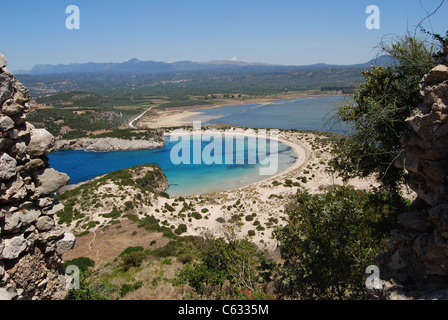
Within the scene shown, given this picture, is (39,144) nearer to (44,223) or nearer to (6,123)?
(6,123)

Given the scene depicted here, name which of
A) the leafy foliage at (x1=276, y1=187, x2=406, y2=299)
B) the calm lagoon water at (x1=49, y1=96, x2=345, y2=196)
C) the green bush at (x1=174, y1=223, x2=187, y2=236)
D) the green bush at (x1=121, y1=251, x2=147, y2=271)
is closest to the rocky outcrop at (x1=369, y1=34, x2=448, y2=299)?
the leafy foliage at (x1=276, y1=187, x2=406, y2=299)

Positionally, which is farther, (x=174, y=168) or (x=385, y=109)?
(x=174, y=168)

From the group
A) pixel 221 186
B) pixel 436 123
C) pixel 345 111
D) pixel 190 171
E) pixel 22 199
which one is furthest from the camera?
pixel 190 171

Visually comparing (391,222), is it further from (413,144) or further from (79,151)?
(79,151)

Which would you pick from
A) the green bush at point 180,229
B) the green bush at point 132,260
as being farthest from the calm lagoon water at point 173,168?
the green bush at point 132,260

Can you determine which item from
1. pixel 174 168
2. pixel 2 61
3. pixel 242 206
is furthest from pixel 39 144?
pixel 174 168
